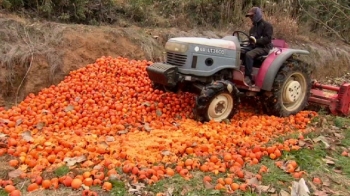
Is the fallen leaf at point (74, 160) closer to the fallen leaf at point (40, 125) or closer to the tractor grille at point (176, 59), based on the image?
the fallen leaf at point (40, 125)

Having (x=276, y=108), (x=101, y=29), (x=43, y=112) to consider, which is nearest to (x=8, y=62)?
(x=43, y=112)

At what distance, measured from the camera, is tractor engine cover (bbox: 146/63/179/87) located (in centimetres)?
582

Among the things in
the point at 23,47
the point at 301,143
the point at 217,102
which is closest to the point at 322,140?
the point at 301,143

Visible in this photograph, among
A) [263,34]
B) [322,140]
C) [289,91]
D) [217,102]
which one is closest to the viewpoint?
[322,140]

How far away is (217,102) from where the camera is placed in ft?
19.9

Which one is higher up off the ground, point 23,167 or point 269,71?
point 269,71

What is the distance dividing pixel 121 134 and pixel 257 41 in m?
2.85

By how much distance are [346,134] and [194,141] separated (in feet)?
8.69

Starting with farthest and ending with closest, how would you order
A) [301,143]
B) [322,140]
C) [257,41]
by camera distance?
[257,41]
[322,140]
[301,143]

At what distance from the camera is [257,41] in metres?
6.72

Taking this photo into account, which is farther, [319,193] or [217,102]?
[217,102]

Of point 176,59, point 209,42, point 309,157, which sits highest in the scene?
point 209,42

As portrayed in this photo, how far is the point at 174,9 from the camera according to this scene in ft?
35.8

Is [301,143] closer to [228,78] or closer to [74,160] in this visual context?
[228,78]
